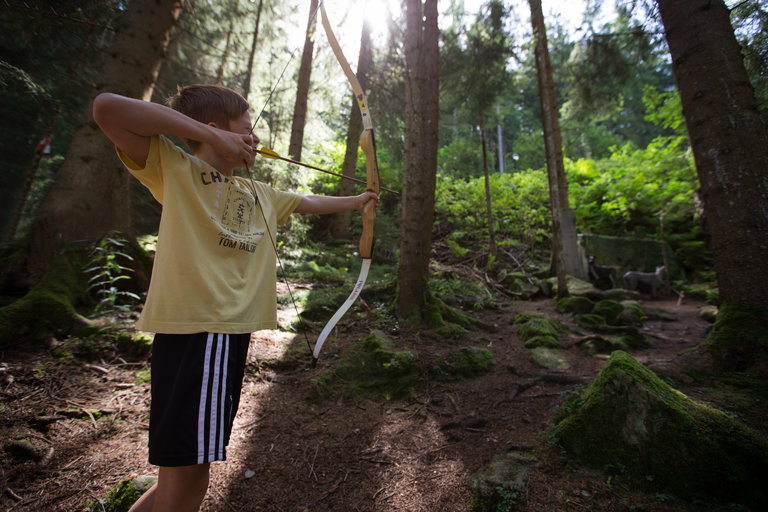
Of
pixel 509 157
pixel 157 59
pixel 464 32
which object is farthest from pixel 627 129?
pixel 157 59

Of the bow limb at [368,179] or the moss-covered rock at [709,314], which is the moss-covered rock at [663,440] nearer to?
the bow limb at [368,179]

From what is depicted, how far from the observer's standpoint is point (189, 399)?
1.09 meters

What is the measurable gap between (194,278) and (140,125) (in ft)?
1.74

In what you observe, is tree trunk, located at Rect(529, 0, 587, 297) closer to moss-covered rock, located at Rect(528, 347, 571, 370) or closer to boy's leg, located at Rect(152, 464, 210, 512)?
moss-covered rock, located at Rect(528, 347, 571, 370)

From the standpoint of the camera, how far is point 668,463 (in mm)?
1636

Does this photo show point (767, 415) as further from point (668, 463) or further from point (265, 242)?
point (265, 242)

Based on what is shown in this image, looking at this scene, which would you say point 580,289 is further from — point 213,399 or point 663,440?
point 213,399

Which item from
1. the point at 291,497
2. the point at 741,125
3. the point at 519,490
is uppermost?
the point at 741,125

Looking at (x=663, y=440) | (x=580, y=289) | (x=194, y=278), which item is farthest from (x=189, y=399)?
(x=580, y=289)

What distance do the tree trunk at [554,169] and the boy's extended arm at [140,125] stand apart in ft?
22.9

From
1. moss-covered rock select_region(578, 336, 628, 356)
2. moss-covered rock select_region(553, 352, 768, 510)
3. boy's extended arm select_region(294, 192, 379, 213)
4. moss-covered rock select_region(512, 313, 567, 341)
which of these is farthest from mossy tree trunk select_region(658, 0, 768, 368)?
boy's extended arm select_region(294, 192, 379, 213)

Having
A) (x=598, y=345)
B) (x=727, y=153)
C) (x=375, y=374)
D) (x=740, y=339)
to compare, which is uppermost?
(x=727, y=153)

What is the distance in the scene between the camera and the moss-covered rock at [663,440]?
1.52 m

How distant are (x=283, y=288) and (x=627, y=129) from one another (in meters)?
36.4
